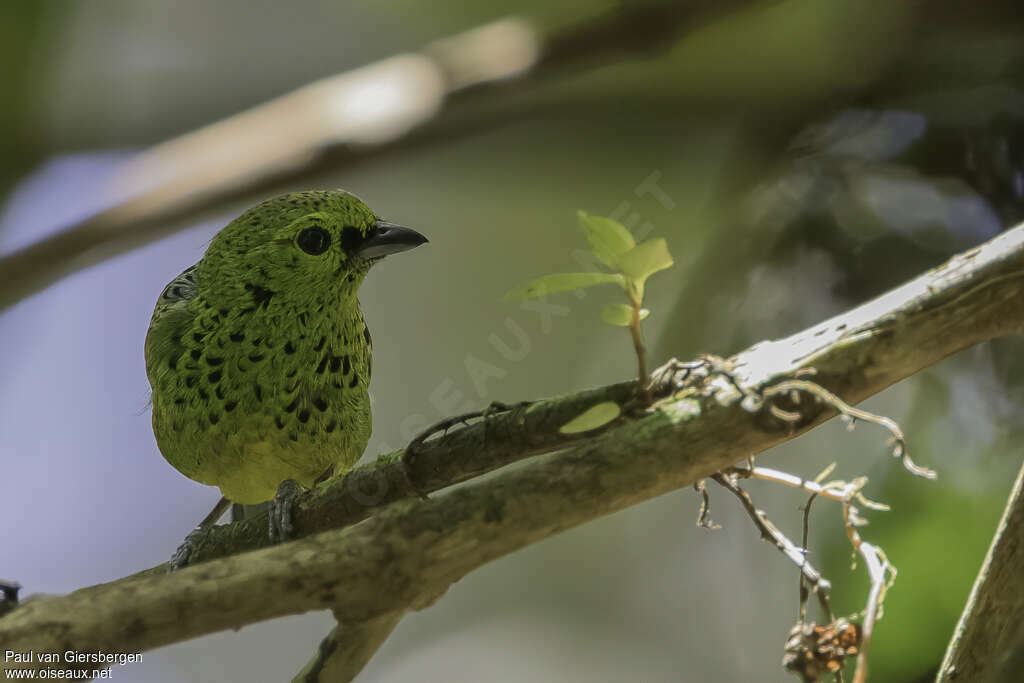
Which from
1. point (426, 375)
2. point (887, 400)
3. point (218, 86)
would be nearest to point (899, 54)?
point (887, 400)

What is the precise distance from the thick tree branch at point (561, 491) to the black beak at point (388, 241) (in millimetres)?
1159

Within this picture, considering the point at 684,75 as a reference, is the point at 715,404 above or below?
below

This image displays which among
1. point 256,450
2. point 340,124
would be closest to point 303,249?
point 256,450

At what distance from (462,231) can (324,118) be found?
231 centimetres

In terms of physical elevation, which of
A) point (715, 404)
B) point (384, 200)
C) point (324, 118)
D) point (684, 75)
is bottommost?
point (715, 404)

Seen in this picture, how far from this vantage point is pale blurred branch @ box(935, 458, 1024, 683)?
1.64 m

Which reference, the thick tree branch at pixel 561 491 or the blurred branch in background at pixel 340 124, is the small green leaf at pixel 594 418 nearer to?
Answer: the thick tree branch at pixel 561 491

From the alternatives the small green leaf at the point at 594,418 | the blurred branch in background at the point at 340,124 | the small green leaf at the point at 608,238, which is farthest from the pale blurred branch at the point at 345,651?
the blurred branch in background at the point at 340,124

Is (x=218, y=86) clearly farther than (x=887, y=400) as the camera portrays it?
Yes

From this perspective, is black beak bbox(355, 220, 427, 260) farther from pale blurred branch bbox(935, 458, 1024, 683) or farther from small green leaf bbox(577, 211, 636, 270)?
pale blurred branch bbox(935, 458, 1024, 683)

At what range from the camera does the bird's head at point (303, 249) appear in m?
2.50

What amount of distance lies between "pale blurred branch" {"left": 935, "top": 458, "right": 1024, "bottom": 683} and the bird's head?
153 centimetres

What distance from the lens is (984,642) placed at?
1.67 m

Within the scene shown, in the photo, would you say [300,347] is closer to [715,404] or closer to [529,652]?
[715,404]
